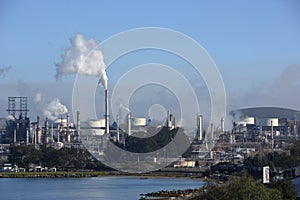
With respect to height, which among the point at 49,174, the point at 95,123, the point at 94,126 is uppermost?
the point at 95,123

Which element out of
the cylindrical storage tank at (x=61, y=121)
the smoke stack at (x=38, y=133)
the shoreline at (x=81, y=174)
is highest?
the cylindrical storage tank at (x=61, y=121)

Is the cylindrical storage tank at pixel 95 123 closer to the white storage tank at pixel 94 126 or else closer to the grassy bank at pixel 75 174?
the white storage tank at pixel 94 126

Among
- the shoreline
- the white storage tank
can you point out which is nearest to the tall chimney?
the white storage tank

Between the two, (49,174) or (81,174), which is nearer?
(81,174)

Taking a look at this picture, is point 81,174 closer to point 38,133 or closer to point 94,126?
point 38,133

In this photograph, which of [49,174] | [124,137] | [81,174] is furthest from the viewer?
[124,137]

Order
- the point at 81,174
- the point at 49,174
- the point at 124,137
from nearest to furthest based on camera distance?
1. the point at 81,174
2. the point at 49,174
3. the point at 124,137

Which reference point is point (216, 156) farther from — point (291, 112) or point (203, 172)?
point (291, 112)

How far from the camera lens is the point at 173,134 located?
1287 inches

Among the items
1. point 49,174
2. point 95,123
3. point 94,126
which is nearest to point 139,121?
point 95,123

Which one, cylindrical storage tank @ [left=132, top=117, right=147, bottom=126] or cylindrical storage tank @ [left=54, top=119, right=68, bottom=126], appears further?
cylindrical storage tank @ [left=132, top=117, right=147, bottom=126]

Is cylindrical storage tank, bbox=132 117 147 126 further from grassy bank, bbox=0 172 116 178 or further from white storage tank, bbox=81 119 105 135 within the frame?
grassy bank, bbox=0 172 116 178

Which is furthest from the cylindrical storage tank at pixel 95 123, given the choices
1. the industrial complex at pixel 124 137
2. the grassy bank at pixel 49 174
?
the grassy bank at pixel 49 174

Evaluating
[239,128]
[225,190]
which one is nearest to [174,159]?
[239,128]
